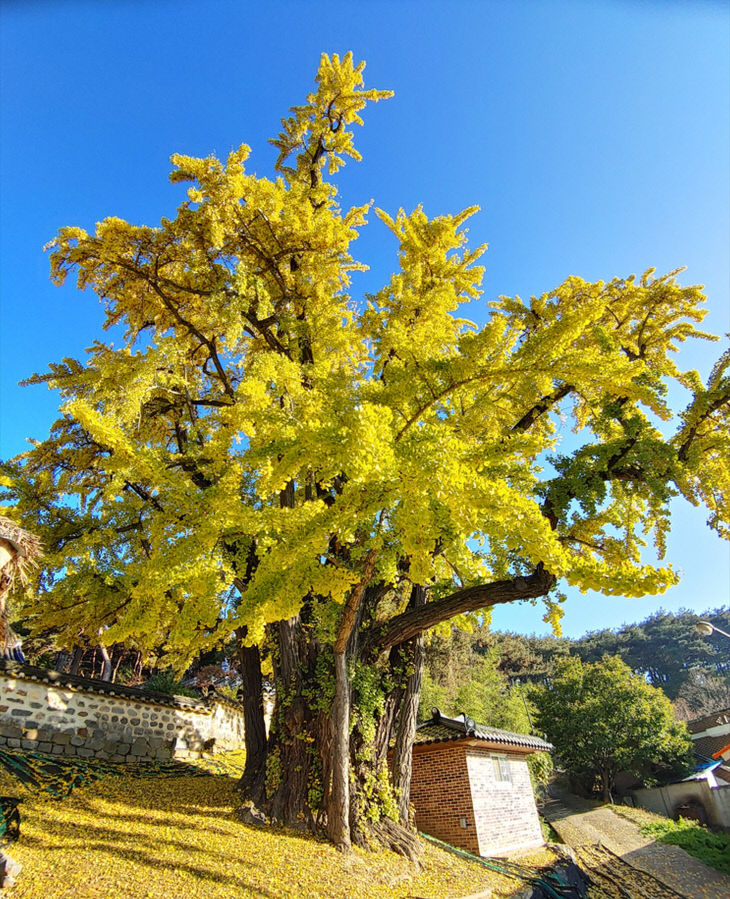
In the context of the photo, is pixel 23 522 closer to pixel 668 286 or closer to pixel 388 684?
pixel 388 684

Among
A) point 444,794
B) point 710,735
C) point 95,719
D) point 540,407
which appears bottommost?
point 710,735

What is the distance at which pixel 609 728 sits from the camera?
22.8 metres

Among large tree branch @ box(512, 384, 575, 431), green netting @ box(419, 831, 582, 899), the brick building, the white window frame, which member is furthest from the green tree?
large tree branch @ box(512, 384, 575, 431)

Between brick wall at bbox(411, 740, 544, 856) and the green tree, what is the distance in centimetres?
1359

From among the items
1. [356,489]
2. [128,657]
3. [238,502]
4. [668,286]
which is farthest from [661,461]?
[128,657]

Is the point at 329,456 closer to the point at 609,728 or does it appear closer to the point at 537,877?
the point at 537,877

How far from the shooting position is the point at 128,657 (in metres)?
21.3

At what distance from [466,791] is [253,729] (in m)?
5.33

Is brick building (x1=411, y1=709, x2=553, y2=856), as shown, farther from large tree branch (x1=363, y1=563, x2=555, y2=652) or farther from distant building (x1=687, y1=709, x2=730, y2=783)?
distant building (x1=687, y1=709, x2=730, y2=783)

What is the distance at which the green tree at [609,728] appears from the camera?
22.7 metres

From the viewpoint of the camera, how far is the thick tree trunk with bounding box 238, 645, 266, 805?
7.85 meters

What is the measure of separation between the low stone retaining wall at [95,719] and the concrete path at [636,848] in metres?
11.6

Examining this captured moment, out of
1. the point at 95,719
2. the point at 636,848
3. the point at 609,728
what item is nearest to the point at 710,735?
the point at 609,728

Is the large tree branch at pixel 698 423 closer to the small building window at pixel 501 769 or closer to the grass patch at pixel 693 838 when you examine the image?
the small building window at pixel 501 769
